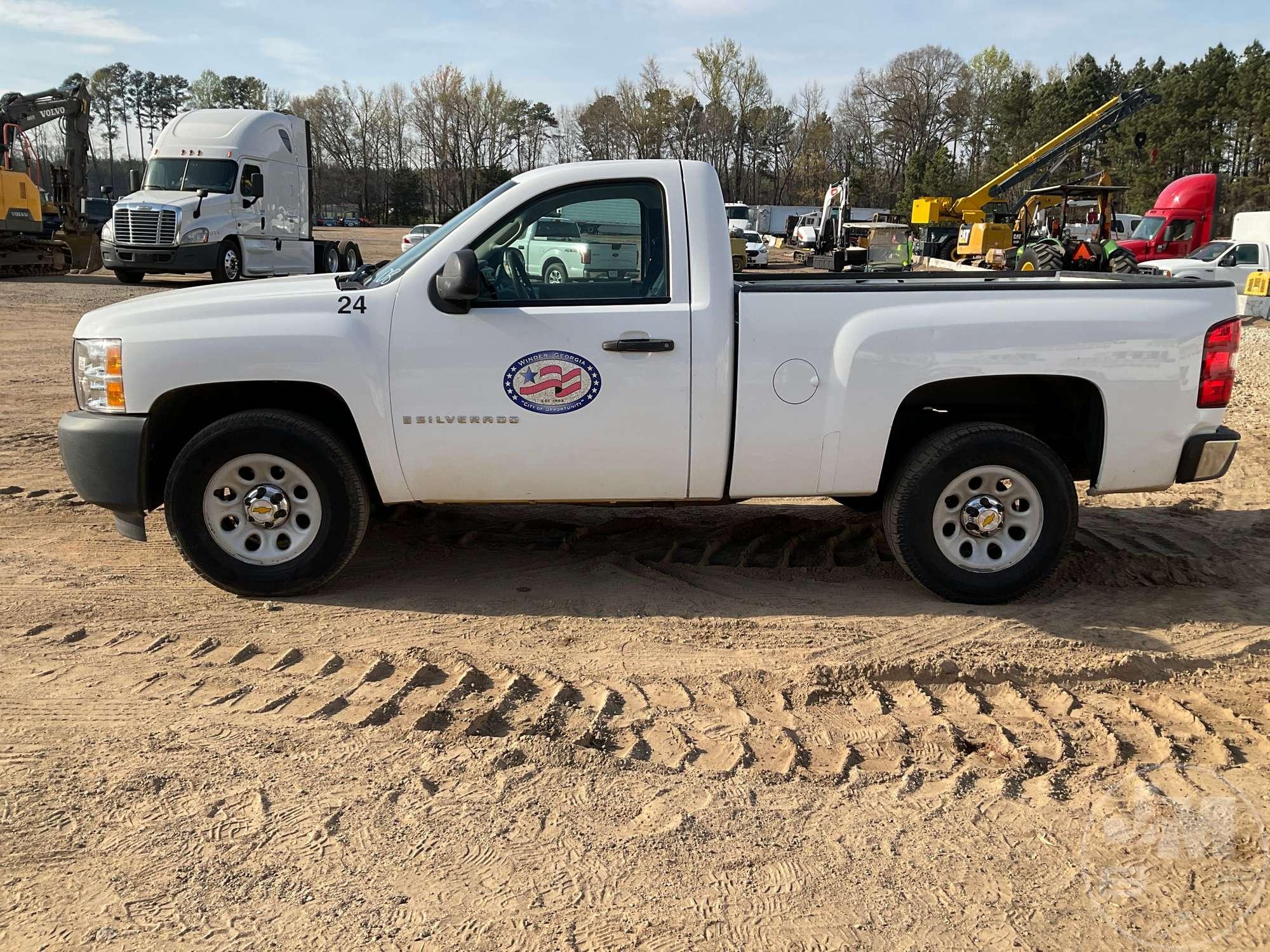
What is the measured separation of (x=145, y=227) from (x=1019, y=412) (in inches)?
802

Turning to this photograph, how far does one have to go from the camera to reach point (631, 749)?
3631mm

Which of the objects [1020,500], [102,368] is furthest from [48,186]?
[1020,500]

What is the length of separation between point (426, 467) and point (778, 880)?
2668 mm

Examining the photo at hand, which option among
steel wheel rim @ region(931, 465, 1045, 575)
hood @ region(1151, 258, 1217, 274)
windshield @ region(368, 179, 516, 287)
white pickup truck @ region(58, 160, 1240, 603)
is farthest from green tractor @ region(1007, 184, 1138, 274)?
windshield @ region(368, 179, 516, 287)

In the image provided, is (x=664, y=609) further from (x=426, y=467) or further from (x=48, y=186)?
(x=48, y=186)

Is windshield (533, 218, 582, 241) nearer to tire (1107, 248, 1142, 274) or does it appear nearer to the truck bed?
the truck bed

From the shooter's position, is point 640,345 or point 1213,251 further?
point 1213,251

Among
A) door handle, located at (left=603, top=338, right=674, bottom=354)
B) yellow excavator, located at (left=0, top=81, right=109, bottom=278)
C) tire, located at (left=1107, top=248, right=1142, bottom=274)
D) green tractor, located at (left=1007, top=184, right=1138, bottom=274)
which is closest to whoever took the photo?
door handle, located at (left=603, top=338, right=674, bottom=354)

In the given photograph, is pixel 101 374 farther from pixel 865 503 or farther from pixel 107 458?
pixel 865 503

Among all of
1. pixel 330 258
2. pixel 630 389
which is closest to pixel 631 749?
pixel 630 389

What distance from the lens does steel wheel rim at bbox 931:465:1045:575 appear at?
492 centimetres

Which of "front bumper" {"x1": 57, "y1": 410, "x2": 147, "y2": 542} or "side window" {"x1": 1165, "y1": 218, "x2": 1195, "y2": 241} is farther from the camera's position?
"side window" {"x1": 1165, "y1": 218, "x2": 1195, "y2": 241}

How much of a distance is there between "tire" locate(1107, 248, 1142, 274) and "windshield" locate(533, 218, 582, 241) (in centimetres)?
1691

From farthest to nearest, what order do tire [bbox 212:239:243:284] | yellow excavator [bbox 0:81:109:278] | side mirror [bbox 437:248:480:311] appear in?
yellow excavator [bbox 0:81:109:278], tire [bbox 212:239:243:284], side mirror [bbox 437:248:480:311]
